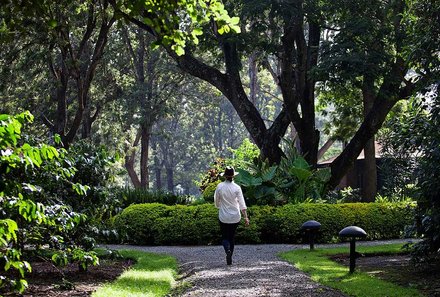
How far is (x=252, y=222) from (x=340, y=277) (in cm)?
763

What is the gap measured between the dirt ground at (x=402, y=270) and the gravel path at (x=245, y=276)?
1.25 metres

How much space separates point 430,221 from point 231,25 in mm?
6437

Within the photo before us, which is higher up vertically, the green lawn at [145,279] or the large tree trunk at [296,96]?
the large tree trunk at [296,96]

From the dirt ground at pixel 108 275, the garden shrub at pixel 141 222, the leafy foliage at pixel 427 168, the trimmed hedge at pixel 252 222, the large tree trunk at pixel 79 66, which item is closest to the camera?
the dirt ground at pixel 108 275

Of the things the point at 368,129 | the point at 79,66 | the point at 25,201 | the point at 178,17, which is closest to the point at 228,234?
the point at 25,201

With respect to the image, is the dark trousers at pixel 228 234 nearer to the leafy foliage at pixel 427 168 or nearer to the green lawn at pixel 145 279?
the green lawn at pixel 145 279

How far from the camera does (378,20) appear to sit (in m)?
22.0

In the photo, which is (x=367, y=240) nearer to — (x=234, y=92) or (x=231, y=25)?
(x=234, y=92)

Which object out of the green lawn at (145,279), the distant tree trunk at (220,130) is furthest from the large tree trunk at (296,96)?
the distant tree trunk at (220,130)

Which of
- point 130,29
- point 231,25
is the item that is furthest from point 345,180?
point 231,25

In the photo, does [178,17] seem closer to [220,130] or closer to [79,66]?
[79,66]

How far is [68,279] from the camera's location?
404 inches

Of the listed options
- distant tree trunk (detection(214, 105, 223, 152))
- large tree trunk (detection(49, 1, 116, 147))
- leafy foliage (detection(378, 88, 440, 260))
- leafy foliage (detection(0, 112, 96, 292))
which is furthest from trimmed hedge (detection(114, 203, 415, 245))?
distant tree trunk (detection(214, 105, 223, 152))

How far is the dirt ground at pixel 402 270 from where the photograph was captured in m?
9.59
